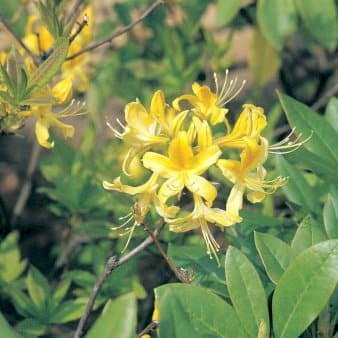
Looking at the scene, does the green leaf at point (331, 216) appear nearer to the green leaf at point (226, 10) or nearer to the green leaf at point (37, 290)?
the green leaf at point (37, 290)

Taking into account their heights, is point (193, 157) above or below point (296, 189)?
above

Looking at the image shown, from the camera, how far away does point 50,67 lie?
1531 mm

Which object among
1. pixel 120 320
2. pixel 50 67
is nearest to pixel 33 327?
pixel 50 67

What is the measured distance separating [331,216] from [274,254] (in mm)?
161

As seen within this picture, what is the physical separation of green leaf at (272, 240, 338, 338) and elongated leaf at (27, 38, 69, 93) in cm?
52

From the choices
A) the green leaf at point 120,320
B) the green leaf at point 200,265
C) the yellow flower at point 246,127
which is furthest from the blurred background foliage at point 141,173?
the green leaf at point 120,320

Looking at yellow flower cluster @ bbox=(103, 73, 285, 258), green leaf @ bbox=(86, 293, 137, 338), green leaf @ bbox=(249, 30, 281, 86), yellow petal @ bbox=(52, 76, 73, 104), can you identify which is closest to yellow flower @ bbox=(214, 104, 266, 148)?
yellow flower cluster @ bbox=(103, 73, 285, 258)

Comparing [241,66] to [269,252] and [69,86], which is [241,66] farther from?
[269,252]

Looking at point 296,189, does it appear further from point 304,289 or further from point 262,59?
point 262,59

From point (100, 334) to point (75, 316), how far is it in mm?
831

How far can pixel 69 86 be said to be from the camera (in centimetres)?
168

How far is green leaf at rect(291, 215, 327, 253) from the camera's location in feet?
4.92

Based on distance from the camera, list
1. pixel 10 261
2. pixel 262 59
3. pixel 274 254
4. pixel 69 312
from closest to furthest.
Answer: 1. pixel 274 254
2. pixel 69 312
3. pixel 10 261
4. pixel 262 59

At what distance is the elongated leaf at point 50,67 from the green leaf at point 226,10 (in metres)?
1.01
